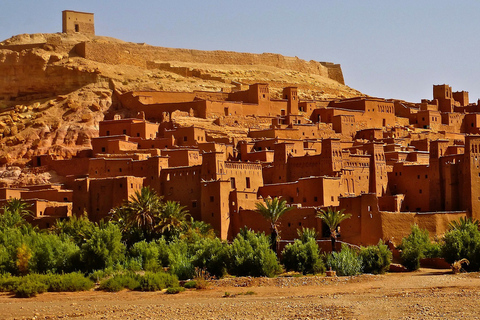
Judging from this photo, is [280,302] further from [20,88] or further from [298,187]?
[20,88]

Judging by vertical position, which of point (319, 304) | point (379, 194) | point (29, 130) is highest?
point (29, 130)

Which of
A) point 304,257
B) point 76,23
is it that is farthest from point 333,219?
point 76,23

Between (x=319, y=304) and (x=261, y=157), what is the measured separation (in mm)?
23010

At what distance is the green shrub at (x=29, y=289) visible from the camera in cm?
4200

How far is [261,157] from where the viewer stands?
59.2m

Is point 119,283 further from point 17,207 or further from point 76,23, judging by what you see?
point 76,23

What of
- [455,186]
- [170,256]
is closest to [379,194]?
[455,186]

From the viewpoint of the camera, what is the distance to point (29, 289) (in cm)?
4206

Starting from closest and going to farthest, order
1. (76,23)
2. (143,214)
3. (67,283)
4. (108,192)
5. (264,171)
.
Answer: (67,283) < (143,214) < (108,192) < (264,171) < (76,23)

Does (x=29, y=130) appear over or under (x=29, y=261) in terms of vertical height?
over

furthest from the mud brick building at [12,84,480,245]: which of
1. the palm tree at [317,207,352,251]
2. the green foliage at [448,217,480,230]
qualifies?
Answer: the palm tree at [317,207,352,251]

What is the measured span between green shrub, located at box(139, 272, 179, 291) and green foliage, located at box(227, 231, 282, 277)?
9.29ft

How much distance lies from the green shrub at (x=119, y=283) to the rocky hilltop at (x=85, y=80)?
2023 centimetres

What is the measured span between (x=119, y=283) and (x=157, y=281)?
1621 mm
